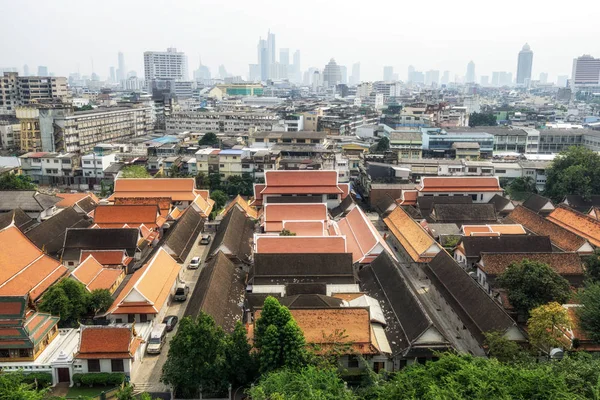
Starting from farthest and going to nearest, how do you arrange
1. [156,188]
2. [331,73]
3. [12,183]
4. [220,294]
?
[331,73], [12,183], [156,188], [220,294]

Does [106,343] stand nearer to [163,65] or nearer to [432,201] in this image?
[432,201]

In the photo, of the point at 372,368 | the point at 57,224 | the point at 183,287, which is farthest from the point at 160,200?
the point at 372,368

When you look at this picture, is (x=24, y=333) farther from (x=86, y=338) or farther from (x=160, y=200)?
(x=160, y=200)

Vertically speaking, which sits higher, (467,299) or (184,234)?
(184,234)

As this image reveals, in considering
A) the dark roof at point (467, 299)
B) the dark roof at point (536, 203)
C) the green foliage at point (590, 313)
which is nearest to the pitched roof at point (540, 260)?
the dark roof at point (467, 299)

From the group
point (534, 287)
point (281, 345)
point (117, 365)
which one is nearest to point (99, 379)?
point (117, 365)

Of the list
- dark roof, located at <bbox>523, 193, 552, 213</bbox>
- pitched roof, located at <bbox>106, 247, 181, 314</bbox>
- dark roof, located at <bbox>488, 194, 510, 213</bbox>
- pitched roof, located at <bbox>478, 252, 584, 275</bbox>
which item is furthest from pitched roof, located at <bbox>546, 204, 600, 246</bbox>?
pitched roof, located at <bbox>106, 247, 181, 314</bbox>
